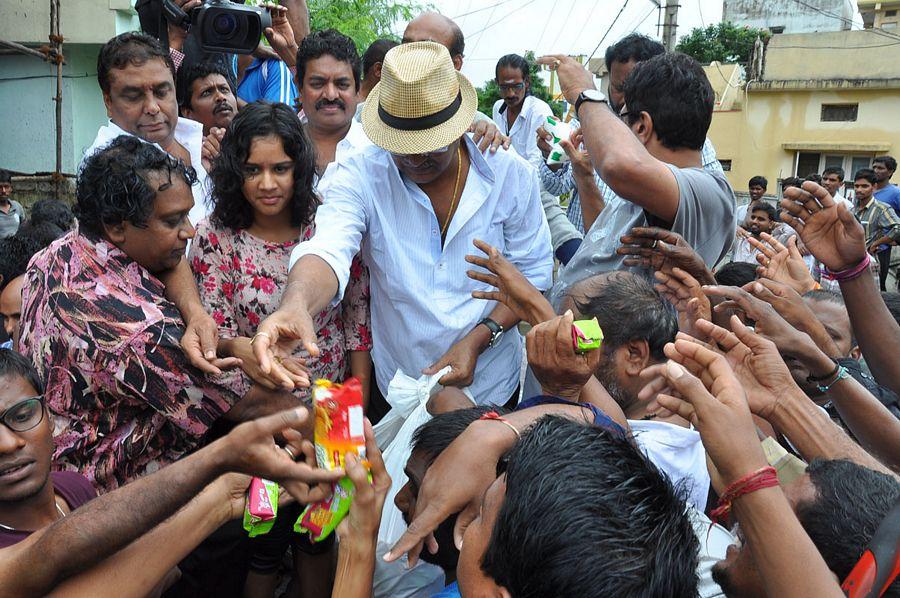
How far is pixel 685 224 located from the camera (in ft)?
8.97

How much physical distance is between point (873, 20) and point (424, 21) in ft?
136

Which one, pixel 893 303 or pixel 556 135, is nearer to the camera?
pixel 893 303

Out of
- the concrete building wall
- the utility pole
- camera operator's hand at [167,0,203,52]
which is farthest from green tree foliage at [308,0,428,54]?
the concrete building wall

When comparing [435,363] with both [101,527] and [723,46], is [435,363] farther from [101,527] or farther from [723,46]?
[723,46]

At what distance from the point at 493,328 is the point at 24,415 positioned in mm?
1593

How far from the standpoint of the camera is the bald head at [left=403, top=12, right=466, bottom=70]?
14.4 feet

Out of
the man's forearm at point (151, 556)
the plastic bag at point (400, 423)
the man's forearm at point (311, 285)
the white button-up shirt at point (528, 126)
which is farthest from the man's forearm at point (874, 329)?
the white button-up shirt at point (528, 126)

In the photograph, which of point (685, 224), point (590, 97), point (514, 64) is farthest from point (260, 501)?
point (514, 64)

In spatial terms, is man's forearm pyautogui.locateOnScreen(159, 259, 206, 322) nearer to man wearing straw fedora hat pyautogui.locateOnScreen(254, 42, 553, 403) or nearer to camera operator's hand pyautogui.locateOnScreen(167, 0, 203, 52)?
man wearing straw fedora hat pyautogui.locateOnScreen(254, 42, 553, 403)

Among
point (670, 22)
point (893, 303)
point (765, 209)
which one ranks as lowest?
point (765, 209)

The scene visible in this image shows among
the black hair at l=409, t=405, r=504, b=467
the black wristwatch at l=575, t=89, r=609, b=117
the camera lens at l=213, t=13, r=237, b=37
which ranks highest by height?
the camera lens at l=213, t=13, r=237, b=37

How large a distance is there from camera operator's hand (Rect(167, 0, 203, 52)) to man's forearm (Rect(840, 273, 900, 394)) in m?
3.75

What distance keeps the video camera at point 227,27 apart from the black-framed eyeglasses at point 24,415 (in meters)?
2.65

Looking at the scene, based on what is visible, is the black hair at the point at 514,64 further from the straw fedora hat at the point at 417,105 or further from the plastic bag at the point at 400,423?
the plastic bag at the point at 400,423
